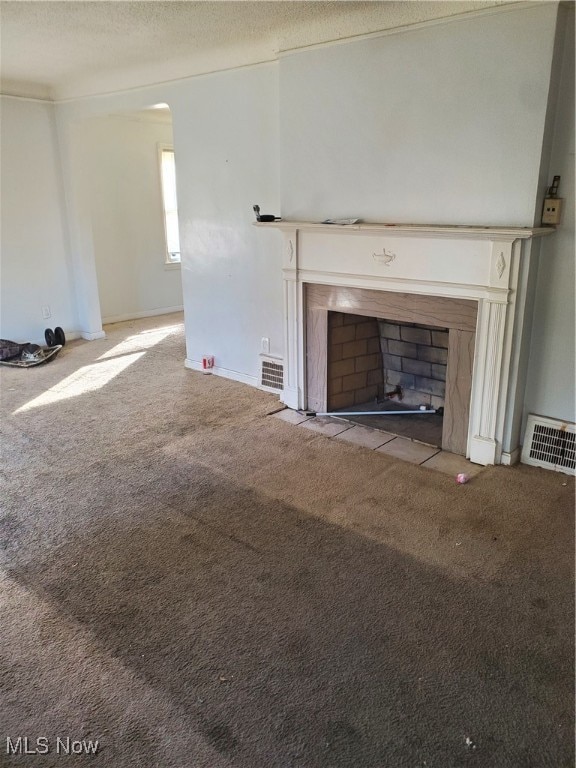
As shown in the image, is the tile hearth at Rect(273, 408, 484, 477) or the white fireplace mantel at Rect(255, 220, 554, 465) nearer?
the white fireplace mantel at Rect(255, 220, 554, 465)

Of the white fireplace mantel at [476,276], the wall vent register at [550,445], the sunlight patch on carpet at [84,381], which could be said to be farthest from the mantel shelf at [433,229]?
the sunlight patch on carpet at [84,381]

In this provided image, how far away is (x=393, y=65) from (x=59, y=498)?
2.90 metres

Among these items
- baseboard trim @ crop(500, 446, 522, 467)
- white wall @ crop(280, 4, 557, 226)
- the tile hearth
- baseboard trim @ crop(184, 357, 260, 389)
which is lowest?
the tile hearth

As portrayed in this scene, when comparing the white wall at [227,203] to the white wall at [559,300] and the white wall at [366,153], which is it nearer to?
the white wall at [366,153]

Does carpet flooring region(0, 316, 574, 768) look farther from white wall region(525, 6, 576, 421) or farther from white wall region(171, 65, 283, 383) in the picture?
white wall region(171, 65, 283, 383)

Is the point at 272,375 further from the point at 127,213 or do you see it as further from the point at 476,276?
the point at 127,213

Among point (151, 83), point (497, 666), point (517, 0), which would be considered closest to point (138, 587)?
point (497, 666)

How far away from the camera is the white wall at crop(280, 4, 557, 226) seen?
9.05 ft

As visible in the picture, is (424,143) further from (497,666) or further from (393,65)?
(497,666)

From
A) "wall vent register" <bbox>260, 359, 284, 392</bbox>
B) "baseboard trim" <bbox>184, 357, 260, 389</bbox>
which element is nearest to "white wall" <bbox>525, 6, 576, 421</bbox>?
"wall vent register" <bbox>260, 359, 284, 392</bbox>

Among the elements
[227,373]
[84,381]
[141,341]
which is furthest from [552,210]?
[141,341]

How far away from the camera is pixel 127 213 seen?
6816 mm

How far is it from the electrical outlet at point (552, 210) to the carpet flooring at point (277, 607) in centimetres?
132

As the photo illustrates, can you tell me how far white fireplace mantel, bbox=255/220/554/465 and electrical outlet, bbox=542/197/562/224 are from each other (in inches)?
1.9
